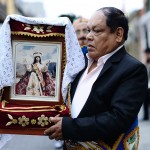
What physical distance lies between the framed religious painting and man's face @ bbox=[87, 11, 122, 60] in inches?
7.1

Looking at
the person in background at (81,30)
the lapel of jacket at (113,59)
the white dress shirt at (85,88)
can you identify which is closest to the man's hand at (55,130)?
the white dress shirt at (85,88)

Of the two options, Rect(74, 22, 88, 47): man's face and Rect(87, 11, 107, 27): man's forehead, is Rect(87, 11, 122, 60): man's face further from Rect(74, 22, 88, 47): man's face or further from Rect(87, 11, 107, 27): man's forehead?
Rect(74, 22, 88, 47): man's face

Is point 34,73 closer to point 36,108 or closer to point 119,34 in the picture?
point 36,108

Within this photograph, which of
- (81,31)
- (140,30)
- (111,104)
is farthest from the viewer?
(140,30)

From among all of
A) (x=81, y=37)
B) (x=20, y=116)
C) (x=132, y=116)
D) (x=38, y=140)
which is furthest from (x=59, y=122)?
(x=38, y=140)

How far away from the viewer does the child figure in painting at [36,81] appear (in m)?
2.42

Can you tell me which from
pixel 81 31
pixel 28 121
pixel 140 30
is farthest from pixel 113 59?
pixel 140 30

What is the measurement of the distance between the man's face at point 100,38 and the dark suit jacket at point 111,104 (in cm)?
8

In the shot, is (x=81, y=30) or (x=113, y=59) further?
(x=81, y=30)

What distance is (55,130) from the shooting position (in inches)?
90.7

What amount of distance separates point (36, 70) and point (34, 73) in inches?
0.8

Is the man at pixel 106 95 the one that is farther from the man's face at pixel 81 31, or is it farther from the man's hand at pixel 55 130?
the man's face at pixel 81 31

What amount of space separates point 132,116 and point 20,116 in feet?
2.04

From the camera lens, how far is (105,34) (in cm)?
234
